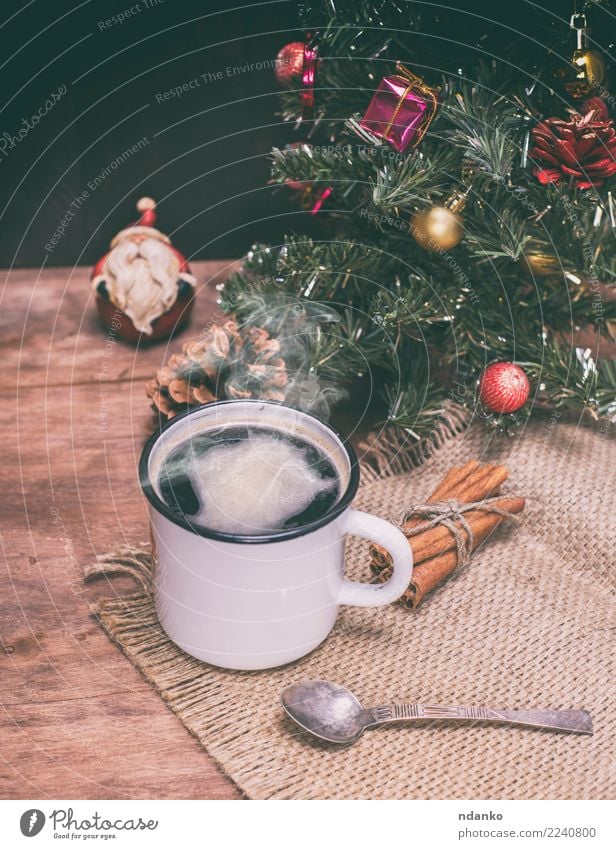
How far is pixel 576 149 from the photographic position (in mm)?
672

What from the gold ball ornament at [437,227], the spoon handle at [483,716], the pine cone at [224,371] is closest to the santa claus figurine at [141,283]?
the pine cone at [224,371]

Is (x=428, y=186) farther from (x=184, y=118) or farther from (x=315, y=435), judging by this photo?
(x=184, y=118)

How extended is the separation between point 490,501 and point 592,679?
17 centimetres

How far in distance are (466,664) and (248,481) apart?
0.21 meters

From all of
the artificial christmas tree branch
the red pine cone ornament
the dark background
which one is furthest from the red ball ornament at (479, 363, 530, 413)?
the dark background

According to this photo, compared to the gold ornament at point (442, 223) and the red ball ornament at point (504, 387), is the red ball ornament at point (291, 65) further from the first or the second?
the red ball ornament at point (504, 387)

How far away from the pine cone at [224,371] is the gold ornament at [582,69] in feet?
1.08

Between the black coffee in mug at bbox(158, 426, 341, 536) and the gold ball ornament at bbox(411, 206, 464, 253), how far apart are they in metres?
0.21

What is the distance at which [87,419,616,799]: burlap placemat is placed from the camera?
0.58 meters

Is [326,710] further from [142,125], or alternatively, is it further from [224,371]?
[142,125]

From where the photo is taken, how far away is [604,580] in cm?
73

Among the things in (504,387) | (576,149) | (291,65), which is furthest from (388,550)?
(291,65)
